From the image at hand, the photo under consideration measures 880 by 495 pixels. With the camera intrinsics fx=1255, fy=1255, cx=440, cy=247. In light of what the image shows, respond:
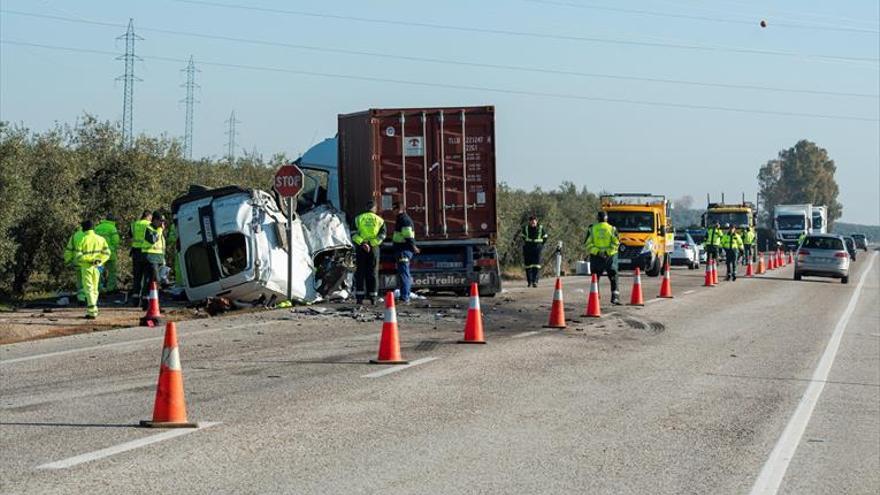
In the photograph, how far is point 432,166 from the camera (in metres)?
24.5

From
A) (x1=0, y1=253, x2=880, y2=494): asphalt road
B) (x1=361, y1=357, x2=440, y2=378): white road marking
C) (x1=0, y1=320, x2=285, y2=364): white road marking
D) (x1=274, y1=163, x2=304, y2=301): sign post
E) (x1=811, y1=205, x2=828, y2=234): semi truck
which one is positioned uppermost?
(x1=811, y1=205, x2=828, y2=234): semi truck

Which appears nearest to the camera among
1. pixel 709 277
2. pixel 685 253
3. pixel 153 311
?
pixel 153 311

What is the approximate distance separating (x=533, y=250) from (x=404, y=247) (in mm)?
10829

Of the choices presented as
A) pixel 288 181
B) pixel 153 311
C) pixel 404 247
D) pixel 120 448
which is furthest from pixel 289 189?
pixel 120 448

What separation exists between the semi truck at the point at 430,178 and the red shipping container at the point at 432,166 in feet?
0.06

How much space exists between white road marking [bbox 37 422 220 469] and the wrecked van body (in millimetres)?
12222

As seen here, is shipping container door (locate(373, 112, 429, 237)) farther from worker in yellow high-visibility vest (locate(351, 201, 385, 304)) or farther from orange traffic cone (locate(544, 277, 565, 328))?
orange traffic cone (locate(544, 277, 565, 328))

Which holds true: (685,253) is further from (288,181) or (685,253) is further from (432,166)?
(288,181)

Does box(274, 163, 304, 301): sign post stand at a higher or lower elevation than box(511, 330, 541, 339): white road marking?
higher

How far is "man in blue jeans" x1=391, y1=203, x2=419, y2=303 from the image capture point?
910 inches

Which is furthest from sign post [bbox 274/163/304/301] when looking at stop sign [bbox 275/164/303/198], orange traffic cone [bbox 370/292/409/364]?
orange traffic cone [bbox 370/292/409/364]

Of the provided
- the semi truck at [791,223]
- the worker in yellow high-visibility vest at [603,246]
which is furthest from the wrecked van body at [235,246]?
the semi truck at [791,223]

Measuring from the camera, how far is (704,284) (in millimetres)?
38094

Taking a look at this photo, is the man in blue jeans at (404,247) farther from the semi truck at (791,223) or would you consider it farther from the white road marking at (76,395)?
the semi truck at (791,223)
